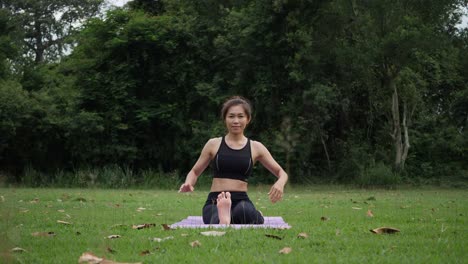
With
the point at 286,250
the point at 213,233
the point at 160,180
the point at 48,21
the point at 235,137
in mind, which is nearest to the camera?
the point at 286,250

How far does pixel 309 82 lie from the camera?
936 inches

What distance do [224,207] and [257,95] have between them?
1902 cm

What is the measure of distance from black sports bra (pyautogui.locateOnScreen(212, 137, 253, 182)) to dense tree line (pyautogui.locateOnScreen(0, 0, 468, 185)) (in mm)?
16574

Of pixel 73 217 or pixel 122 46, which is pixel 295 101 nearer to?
pixel 122 46

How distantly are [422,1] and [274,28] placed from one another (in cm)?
578

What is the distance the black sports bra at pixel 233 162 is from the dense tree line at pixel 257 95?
16574 millimetres

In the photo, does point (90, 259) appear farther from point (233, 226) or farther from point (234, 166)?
point (234, 166)

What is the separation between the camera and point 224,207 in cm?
588

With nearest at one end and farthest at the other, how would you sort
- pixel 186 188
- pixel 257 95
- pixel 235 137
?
pixel 186 188 < pixel 235 137 < pixel 257 95

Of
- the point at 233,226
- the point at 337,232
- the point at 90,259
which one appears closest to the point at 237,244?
the point at 233,226

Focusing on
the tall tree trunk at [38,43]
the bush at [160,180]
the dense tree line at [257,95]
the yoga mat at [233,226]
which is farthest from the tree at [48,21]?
the yoga mat at [233,226]

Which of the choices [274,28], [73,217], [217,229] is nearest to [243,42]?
[274,28]

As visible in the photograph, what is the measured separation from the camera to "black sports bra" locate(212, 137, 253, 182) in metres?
6.31

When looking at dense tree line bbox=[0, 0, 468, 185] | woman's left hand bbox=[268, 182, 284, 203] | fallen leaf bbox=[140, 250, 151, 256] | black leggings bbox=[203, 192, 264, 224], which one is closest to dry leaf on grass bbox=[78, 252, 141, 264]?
fallen leaf bbox=[140, 250, 151, 256]
